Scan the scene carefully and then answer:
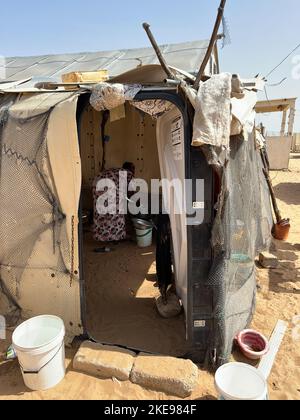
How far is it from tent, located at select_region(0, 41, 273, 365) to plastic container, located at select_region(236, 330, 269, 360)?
0.16m

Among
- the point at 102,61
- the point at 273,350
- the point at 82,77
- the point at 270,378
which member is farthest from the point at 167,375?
the point at 102,61

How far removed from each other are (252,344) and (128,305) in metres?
1.78

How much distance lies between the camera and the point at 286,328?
3838mm

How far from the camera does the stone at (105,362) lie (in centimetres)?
302

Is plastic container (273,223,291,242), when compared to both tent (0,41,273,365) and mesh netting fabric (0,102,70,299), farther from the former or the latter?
mesh netting fabric (0,102,70,299)

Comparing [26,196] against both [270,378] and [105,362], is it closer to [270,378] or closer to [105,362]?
[105,362]

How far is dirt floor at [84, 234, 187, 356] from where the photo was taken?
11.8 feet

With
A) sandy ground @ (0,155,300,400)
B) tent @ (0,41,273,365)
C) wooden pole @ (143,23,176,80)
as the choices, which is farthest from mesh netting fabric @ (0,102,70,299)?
wooden pole @ (143,23,176,80)

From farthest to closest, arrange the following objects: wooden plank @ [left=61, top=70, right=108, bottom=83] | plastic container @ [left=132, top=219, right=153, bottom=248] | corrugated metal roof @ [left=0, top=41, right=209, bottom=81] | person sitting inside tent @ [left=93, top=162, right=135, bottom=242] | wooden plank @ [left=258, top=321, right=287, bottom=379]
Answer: corrugated metal roof @ [left=0, top=41, right=209, bottom=81] → plastic container @ [left=132, top=219, right=153, bottom=248] → person sitting inside tent @ [left=93, top=162, right=135, bottom=242] → wooden plank @ [left=61, top=70, right=108, bottom=83] → wooden plank @ [left=258, top=321, right=287, bottom=379]

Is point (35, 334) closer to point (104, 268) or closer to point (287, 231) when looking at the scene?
point (104, 268)

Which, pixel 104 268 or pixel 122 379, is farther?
pixel 104 268

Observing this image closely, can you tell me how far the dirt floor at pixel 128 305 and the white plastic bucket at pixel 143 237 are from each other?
15 centimetres

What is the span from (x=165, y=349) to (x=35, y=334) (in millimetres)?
1411

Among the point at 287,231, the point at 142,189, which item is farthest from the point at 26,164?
the point at 287,231
